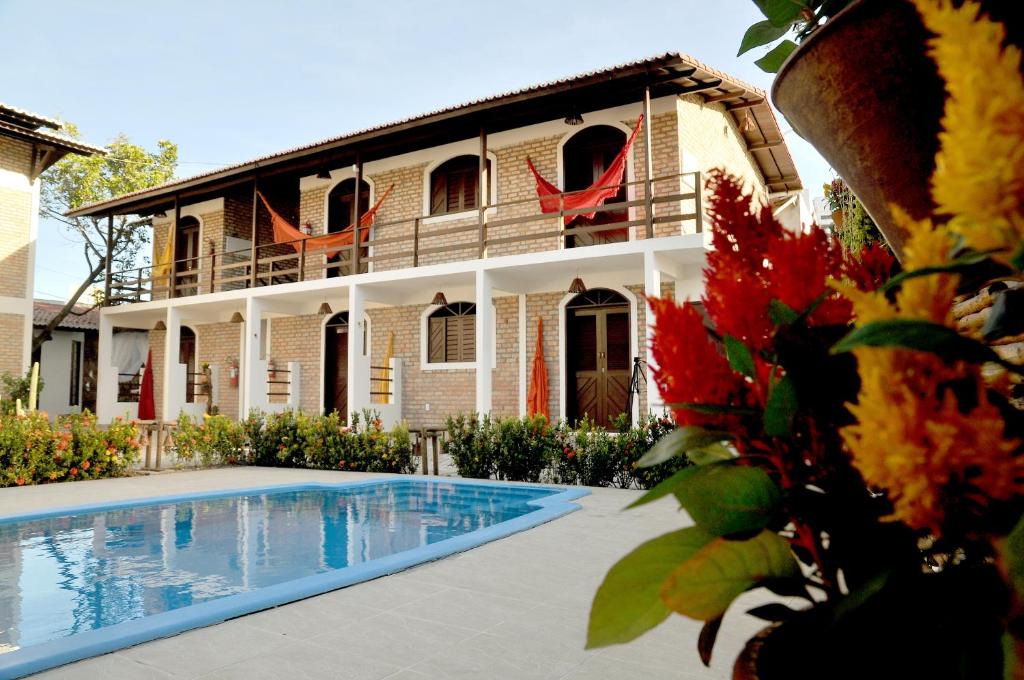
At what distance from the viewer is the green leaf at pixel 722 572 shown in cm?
70

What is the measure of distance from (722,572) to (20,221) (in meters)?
18.9

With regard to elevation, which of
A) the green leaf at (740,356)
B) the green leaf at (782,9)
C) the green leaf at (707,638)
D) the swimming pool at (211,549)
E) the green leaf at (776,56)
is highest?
the green leaf at (776,56)

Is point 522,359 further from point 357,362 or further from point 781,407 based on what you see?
point 781,407

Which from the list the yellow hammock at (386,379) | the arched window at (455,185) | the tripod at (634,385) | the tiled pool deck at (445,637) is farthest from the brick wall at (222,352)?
the tiled pool deck at (445,637)

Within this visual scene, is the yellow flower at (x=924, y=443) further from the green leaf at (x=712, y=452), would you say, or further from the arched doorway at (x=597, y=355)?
the arched doorway at (x=597, y=355)

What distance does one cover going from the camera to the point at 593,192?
10.1 meters

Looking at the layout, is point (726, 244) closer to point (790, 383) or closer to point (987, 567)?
point (790, 383)

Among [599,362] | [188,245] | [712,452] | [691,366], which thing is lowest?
[712,452]

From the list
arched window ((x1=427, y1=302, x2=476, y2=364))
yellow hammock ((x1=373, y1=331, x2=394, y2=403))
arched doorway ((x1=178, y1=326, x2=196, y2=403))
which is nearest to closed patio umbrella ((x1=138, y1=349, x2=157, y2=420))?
arched doorway ((x1=178, y1=326, x2=196, y2=403))

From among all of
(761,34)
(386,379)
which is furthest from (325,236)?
(761,34)

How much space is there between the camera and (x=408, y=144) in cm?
1241

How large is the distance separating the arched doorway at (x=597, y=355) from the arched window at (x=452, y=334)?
202 centimetres

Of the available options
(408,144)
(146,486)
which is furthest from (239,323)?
(146,486)

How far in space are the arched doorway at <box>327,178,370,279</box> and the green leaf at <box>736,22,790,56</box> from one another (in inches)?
535
